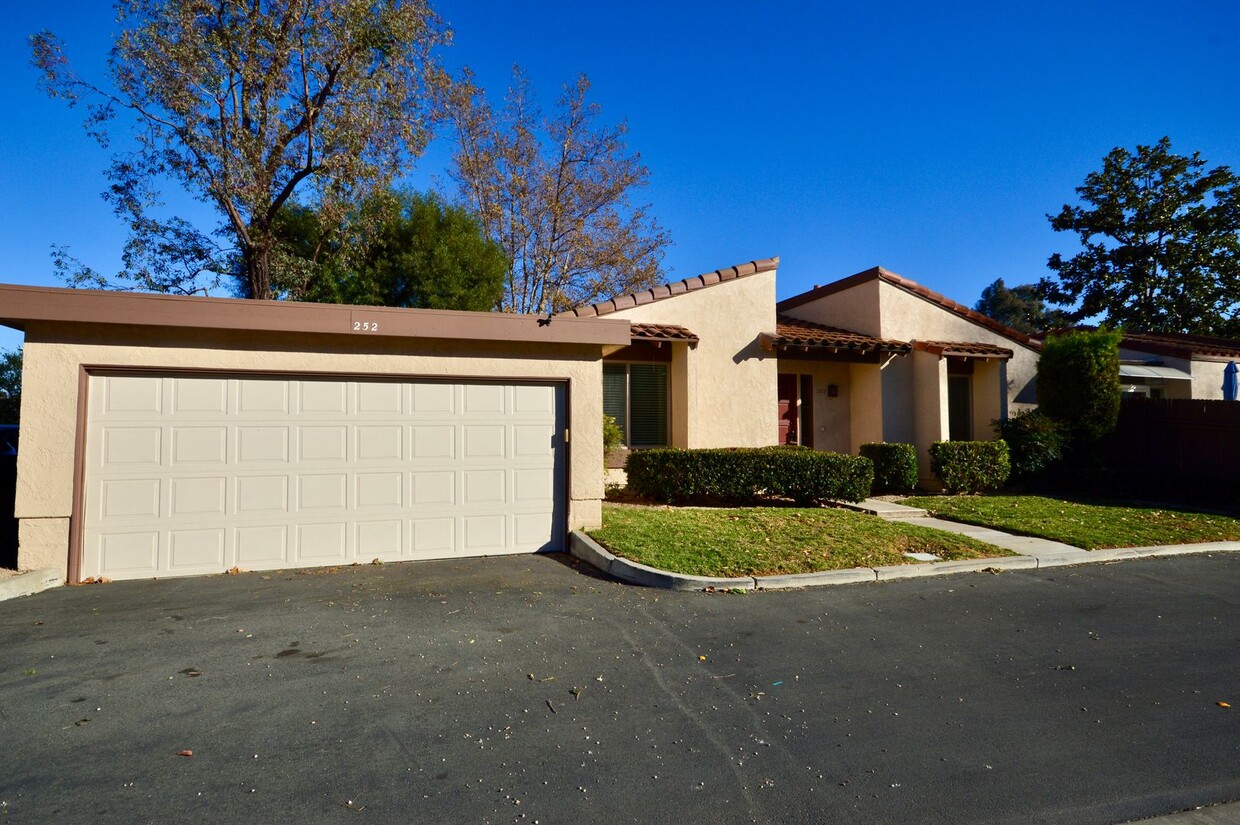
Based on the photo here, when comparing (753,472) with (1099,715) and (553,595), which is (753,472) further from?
(1099,715)

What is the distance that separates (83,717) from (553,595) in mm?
3619

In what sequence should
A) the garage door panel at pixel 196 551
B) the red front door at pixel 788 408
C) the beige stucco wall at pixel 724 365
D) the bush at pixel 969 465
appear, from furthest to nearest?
the red front door at pixel 788 408 → the bush at pixel 969 465 → the beige stucco wall at pixel 724 365 → the garage door panel at pixel 196 551

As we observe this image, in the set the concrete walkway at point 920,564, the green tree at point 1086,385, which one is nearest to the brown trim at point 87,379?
the concrete walkway at point 920,564

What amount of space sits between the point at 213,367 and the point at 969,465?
12.9 m

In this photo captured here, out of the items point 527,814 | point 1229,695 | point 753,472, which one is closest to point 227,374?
point 527,814

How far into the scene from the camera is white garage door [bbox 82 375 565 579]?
7285mm

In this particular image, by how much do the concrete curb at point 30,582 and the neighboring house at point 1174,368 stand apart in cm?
2053

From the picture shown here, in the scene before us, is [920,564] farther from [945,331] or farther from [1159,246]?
[1159,246]

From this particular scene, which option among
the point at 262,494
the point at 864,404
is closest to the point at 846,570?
the point at 262,494

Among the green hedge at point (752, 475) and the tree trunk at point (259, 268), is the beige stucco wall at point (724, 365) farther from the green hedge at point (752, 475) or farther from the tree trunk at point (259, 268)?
the tree trunk at point (259, 268)

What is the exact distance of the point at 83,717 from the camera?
3.96 m

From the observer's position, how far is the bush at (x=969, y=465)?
13.7 meters

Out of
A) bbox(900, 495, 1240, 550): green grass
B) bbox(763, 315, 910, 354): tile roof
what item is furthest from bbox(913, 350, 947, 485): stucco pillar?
bbox(900, 495, 1240, 550): green grass

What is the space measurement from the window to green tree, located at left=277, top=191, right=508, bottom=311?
7.69m
